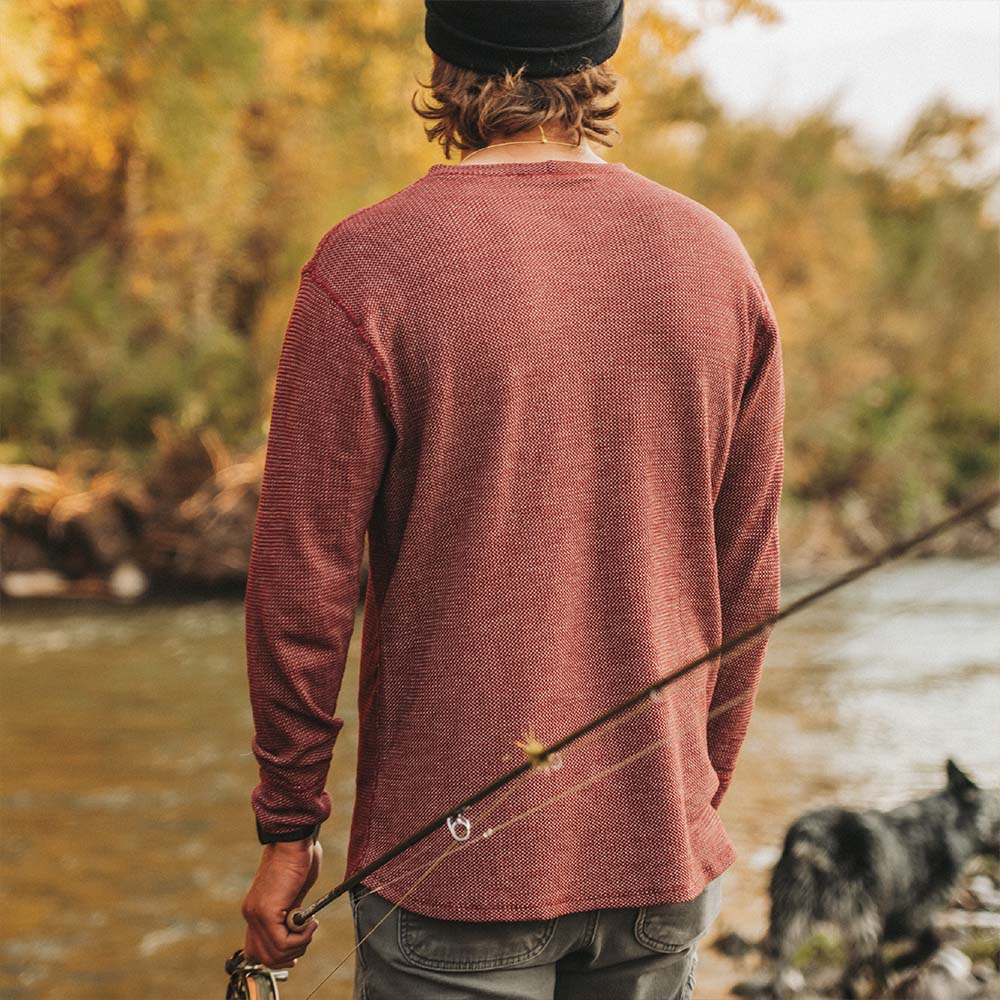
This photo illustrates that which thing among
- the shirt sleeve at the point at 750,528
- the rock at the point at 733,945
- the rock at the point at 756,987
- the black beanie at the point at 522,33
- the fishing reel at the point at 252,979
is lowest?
the rock at the point at 733,945

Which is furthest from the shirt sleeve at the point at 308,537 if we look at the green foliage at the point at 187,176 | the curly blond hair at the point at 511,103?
the green foliage at the point at 187,176

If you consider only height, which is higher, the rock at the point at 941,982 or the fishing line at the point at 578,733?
the fishing line at the point at 578,733

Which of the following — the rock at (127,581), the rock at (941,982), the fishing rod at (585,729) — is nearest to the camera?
the fishing rod at (585,729)

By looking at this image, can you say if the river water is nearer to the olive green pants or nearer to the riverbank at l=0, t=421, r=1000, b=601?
the olive green pants

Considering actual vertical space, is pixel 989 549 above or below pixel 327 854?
below

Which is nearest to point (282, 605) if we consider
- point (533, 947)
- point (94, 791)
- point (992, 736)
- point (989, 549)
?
point (533, 947)

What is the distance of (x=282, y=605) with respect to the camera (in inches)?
47.8

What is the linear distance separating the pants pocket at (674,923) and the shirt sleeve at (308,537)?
35cm

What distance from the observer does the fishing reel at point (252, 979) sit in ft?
4.42

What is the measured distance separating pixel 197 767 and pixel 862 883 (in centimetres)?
331

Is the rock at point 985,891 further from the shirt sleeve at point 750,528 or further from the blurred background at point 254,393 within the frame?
the shirt sleeve at point 750,528

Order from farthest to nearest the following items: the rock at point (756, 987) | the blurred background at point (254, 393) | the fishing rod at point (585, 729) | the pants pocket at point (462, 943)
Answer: the blurred background at point (254, 393)
the rock at point (756, 987)
the pants pocket at point (462, 943)
the fishing rod at point (585, 729)

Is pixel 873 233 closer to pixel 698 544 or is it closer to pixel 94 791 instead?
pixel 94 791

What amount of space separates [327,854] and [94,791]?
1.33 m
